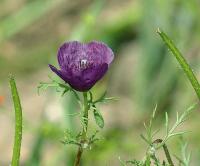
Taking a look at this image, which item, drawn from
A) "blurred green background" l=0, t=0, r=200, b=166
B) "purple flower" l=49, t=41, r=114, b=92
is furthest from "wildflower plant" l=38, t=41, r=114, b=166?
"blurred green background" l=0, t=0, r=200, b=166

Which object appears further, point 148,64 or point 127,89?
point 127,89

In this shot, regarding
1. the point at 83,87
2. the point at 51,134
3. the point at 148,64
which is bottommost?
the point at 83,87

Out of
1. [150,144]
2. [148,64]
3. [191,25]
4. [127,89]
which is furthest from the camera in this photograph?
[127,89]

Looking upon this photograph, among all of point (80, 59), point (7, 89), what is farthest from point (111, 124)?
point (80, 59)

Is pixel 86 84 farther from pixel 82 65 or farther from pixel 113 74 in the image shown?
pixel 113 74

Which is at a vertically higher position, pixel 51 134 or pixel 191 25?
pixel 191 25

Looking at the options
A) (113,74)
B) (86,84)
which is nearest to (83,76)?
(86,84)

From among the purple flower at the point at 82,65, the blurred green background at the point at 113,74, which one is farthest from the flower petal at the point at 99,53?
the blurred green background at the point at 113,74

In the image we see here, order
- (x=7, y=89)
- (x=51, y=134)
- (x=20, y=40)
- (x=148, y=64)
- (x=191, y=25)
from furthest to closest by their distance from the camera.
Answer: (x=20, y=40) < (x=7, y=89) < (x=148, y=64) < (x=191, y=25) < (x=51, y=134)

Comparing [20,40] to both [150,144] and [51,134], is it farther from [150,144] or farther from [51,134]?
[150,144]
